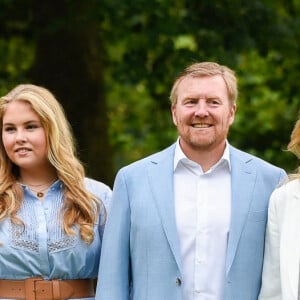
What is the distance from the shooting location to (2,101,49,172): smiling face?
6250 millimetres

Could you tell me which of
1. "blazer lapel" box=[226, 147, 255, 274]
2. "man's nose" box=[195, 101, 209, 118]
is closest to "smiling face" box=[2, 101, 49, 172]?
"man's nose" box=[195, 101, 209, 118]

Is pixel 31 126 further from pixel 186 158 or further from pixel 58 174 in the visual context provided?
pixel 186 158

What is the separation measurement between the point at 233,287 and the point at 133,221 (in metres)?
0.62

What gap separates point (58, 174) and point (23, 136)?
0.99ft

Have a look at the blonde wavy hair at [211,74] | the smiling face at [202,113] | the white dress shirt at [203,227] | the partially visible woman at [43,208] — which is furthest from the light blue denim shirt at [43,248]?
the blonde wavy hair at [211,74]

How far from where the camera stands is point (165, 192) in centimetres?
598

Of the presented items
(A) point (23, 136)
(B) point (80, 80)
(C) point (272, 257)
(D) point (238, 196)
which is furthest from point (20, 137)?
(B) point (80, 80)

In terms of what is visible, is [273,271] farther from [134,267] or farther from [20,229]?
[20,229]

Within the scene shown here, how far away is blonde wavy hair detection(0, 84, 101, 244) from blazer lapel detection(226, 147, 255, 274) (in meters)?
0.83

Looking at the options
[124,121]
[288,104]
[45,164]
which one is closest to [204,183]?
[45,164]

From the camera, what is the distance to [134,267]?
6020 millimetres

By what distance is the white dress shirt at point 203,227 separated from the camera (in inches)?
229

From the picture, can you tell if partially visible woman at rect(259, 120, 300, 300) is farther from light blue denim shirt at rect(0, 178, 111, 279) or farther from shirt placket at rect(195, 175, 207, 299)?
light blue denim shirt at rect(0, 178, 111, 279)

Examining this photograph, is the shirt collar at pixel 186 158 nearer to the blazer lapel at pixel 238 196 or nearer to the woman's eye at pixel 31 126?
the blazer lapel at pixel 238 196
